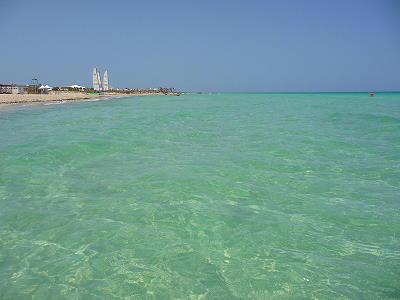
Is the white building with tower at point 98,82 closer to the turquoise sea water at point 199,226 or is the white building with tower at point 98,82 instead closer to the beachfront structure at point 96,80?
the beachfront structure at point 96,80

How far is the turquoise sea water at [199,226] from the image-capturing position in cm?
399

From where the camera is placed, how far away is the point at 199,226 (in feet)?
18.3

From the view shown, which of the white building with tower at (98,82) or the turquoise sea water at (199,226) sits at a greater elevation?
the white building with tower at (98,82)

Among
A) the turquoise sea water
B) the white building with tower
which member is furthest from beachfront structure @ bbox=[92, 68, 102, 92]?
the turquoise sea water

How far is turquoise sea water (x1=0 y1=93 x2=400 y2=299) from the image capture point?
3.99 m

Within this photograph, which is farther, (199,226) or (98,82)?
(98,82)

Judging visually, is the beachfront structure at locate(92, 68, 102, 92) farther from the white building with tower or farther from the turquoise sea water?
the turquoise sea water

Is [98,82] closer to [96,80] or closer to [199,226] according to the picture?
[96,80]

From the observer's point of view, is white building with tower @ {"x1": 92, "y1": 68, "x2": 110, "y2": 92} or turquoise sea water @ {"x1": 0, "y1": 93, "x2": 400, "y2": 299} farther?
white building with tower @ {"x1": 92, "y1": 68, "x2": 110, "y2": 92}

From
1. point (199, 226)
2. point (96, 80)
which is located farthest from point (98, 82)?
point (199, 226)

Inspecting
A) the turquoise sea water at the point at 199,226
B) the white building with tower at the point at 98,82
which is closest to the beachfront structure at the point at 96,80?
the white building with tower at the point at 98,82

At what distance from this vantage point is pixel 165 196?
6.95 meters

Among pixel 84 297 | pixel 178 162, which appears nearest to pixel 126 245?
pixel 84 297

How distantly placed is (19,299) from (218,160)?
7.13m
